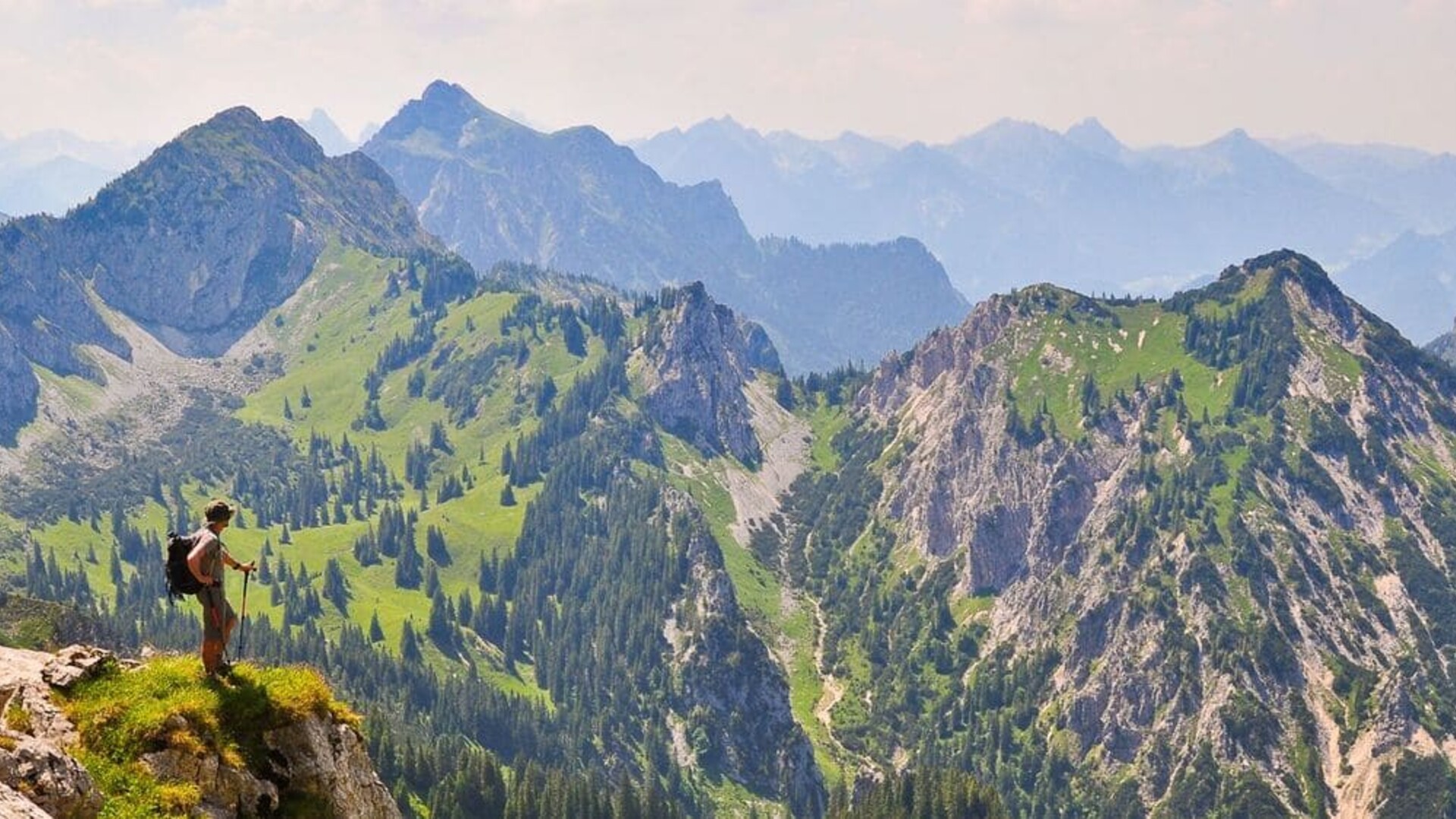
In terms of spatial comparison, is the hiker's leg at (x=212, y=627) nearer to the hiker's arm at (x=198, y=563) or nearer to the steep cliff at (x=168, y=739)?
the hiker's arm at (x=198, y=563)

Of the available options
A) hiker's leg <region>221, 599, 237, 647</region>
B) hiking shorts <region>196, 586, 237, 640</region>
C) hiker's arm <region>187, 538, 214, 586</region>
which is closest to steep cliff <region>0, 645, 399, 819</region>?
hiker's leg <region>221, 599, 237, 647</region>

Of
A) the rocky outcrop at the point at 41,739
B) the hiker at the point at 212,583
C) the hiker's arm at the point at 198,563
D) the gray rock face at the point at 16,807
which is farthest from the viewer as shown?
the hiker at the point at 212,583

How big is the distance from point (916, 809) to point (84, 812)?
184991 mm

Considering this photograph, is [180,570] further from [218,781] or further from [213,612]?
[218,781]

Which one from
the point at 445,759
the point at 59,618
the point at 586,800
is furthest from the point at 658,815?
the point at 59,618

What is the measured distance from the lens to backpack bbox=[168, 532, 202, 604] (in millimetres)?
37438

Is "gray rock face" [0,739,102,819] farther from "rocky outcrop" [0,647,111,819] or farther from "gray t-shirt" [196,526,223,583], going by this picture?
"gray t-shirt" [196,526,223,583]

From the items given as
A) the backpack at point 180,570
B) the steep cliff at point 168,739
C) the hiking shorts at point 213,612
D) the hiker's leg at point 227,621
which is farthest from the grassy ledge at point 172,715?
the backpack at point 180,570

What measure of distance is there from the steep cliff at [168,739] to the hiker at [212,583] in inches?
34.6

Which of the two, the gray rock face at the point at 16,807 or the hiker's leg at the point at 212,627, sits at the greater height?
the hiker's leg at the point at 212,627

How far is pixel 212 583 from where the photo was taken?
123 feet

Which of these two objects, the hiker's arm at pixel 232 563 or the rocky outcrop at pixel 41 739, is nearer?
the rocky outcrop at pixel 41 739

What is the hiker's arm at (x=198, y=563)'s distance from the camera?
122 feet

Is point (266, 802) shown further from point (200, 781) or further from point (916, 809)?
point (916, 809)
